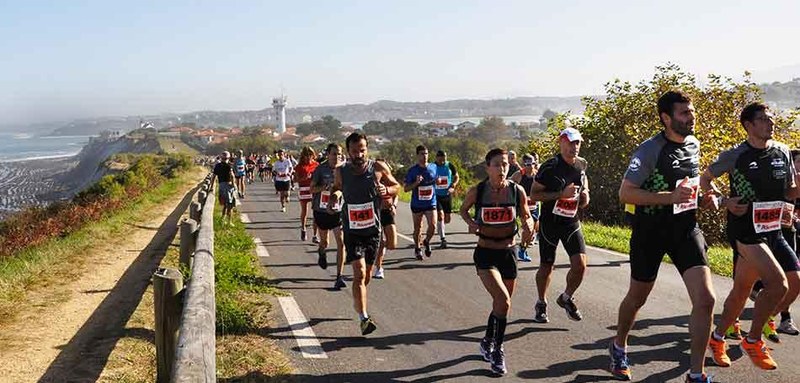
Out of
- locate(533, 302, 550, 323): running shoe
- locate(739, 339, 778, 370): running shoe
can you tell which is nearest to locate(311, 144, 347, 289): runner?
locate(533, 302, 550, 323): running shoe

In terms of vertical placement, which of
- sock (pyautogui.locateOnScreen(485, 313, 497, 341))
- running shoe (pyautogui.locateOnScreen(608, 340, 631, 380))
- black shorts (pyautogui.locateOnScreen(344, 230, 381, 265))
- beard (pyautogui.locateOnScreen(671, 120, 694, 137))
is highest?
beard (pyautogui.locateOnScreen(671, 120, 694, 137))

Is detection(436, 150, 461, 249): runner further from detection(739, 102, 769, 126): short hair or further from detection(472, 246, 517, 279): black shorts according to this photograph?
detection(739, 102, 769, 126): short hair

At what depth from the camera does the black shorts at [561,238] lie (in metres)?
6.87

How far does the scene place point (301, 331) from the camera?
667 cm

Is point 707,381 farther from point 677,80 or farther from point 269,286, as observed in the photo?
point 677,80

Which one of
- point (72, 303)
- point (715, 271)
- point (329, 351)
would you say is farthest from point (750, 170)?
point (72, 303)

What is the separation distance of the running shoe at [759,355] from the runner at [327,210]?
5.07m

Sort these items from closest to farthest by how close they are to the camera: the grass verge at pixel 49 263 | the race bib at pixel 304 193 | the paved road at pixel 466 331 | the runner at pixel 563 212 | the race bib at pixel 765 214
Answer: the race bib at pixel 765 214 → the paved road at pixel 466 331 → the runner at pixel 563 212 → the grass verge at pixel 49 263 → the race bib at pixel 304 193

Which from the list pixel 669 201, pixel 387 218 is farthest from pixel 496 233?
pixel 387 218

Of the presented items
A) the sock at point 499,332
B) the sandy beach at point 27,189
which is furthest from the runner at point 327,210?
the sandy beach at point 27,189

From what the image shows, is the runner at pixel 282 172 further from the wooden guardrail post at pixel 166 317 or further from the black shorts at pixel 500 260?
the wooden guardrail post at pixel 166 317

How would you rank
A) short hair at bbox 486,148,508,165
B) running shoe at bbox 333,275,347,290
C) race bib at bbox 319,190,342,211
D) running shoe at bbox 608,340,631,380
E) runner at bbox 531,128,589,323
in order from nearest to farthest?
1. running shoe at bbox 608,340,631,380
2. short hair at bbox 486,148,508,165
3. runner at bbox 531,128,589,323
4. running shoe at bbox 333,275,347,290
5. race bib at bbox 319,190,342,211

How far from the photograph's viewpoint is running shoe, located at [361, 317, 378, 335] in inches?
249

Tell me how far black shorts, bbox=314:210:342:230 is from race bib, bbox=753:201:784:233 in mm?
5824
